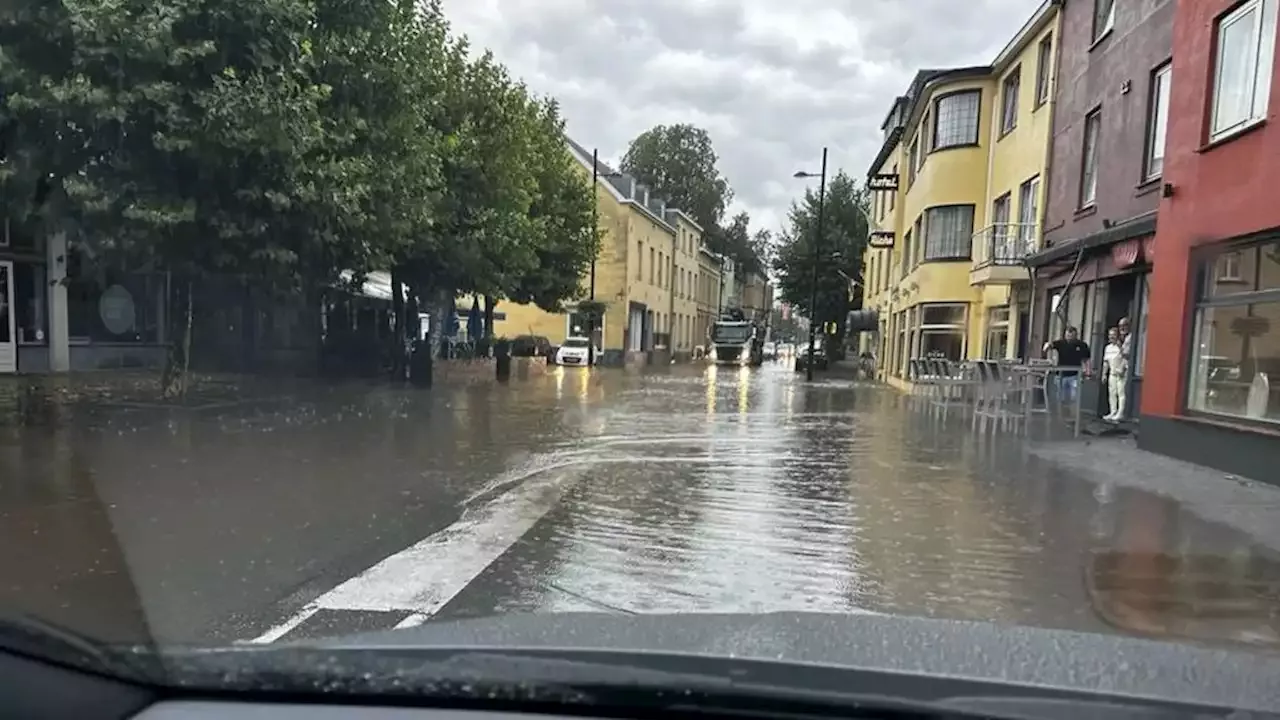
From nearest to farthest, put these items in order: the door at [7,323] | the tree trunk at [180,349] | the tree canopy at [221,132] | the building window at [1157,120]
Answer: the tree canopy at [221,132] < the building window at [1157,120] < the tree trunk at [180,349] < the door at [7,323]

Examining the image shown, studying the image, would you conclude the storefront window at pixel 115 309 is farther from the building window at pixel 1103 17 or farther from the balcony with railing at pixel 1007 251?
the building window at pixel 1103 17

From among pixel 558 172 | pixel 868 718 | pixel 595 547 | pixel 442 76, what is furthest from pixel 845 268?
pixel 868 718

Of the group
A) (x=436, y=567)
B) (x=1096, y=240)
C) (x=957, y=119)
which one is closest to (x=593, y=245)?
(x=957, y=119)

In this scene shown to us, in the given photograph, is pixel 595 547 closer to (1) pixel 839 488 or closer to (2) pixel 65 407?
(1) pixel 839 488

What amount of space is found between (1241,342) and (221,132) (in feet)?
40.1

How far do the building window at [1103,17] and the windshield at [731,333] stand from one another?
3460 centimetres

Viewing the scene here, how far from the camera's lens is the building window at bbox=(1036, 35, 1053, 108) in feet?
61.8

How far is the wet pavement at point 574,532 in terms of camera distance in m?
5.05

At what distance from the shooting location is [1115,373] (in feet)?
44.7

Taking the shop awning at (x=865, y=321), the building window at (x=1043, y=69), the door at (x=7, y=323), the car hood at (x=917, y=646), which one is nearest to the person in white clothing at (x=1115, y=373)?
the building window at (x=1043, y=69)

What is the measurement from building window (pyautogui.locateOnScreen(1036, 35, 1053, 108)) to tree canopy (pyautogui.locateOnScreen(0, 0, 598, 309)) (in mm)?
12560

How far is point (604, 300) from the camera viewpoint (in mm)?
47969

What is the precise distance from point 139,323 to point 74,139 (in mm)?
13173

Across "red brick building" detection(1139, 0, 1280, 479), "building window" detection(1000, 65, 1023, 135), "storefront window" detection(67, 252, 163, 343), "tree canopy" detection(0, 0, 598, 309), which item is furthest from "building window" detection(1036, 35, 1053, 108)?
"storefront window" detection(67, 252, 163, 343)
